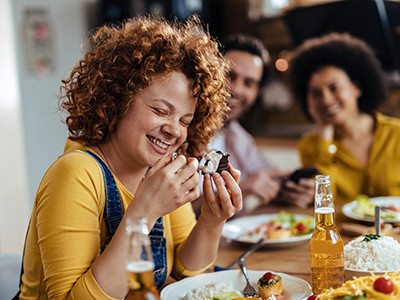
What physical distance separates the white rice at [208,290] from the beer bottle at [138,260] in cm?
40

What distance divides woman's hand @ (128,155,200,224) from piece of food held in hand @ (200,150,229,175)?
0.31 feet

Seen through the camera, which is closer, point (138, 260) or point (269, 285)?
point (138, 260)

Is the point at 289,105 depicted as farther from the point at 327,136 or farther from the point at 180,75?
the point at 180,75

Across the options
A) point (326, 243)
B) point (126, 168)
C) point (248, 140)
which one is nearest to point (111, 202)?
point (126, 168)

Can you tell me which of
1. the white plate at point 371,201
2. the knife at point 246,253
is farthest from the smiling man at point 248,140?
A: the knife at point 246,253

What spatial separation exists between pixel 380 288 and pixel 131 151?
0.66m

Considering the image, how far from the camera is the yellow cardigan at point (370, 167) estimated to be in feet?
7.80

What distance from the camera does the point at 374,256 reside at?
1016 millimetres

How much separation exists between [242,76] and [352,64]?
62 centimetres

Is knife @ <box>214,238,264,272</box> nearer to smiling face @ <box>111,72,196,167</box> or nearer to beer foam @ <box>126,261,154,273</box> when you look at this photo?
smiling face @ <box>111,72,196,167</box>

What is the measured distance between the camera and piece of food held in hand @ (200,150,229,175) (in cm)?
112

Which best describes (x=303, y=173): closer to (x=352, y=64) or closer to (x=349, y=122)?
(x=349, y=122)

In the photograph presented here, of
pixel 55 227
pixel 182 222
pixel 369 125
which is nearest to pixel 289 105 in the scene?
pixel 369 125

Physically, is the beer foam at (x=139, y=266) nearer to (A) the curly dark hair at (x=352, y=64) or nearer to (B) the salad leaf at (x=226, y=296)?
(B) the salad leaf at (x=226, y=296)
